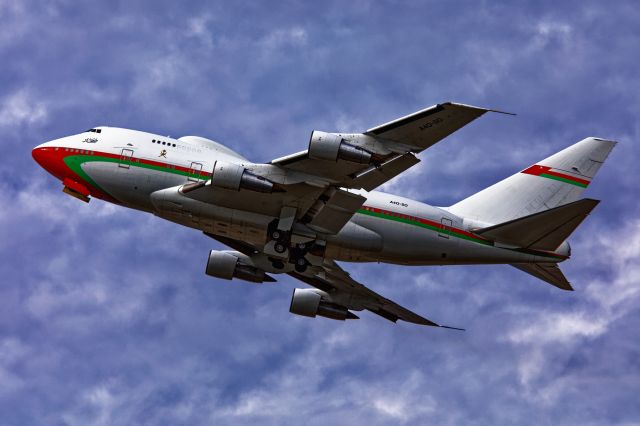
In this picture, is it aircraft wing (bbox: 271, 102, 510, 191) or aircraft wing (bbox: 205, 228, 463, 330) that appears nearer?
aircraft wing (bbox: 271, 102, 510, 191)

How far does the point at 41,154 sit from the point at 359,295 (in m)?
23.2

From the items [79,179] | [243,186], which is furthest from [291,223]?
[79,179]

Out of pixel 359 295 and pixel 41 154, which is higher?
pixel 41 154

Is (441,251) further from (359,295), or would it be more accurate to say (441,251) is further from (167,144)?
(167,144)

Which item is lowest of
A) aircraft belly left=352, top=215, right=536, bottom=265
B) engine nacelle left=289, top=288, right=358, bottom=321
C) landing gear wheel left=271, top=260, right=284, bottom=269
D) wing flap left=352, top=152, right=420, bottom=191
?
engine nacelle left=289, top=288, right=358, bottom=321

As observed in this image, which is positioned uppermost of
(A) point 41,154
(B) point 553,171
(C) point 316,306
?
(B) point 553,171

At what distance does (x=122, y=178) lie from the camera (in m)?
57.1

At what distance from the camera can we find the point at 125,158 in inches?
2259

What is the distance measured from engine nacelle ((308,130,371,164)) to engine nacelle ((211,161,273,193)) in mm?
4377

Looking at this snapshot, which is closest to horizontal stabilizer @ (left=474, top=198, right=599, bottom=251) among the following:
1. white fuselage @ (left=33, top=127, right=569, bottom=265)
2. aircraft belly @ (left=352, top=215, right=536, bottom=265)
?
white fuselage @ (left=33, top=127, right=569, bottom=265)

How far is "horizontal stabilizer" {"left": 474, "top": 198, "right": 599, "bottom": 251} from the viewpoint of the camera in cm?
5600

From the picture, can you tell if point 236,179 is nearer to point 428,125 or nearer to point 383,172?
point 383,172

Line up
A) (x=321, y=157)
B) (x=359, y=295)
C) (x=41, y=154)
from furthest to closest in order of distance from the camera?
(x=359, y=295)
(x=41, y=154)
(x=321, y=157)

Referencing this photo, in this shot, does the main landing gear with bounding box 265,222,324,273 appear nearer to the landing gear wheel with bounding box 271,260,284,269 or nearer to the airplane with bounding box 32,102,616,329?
the airplane with bounding box 32,102,616,329
